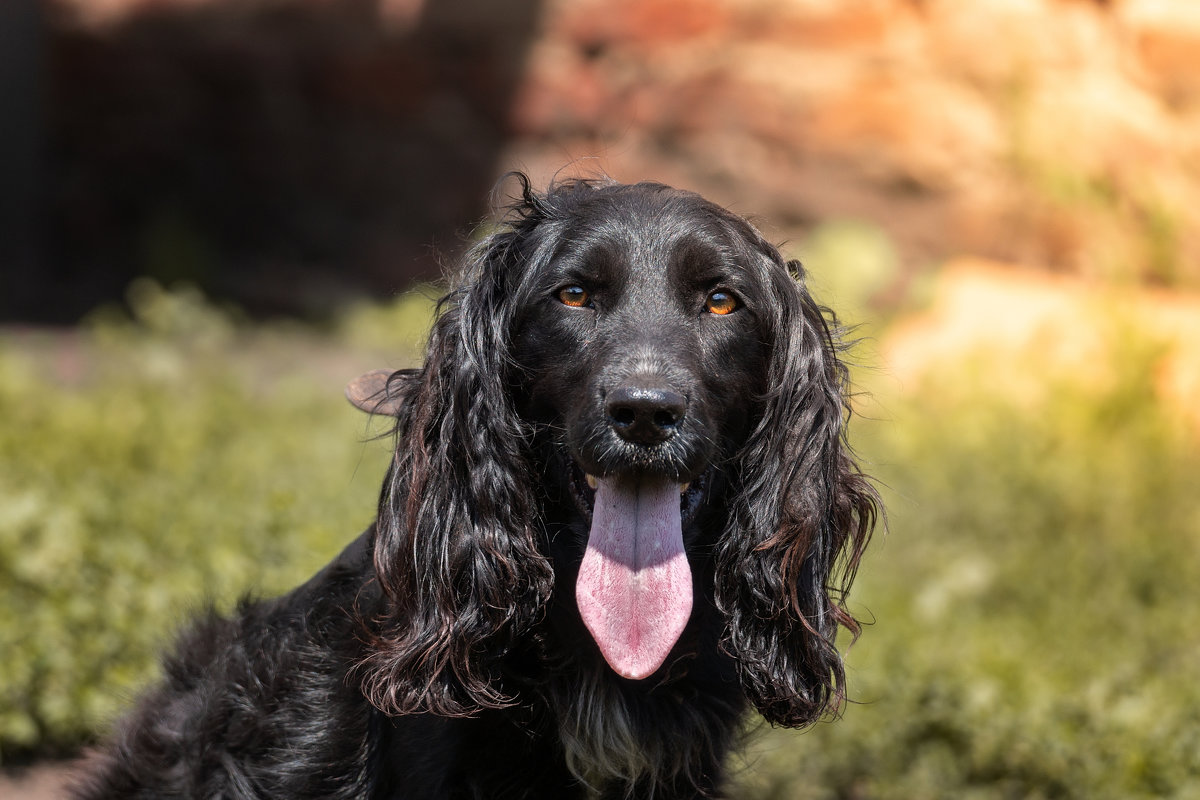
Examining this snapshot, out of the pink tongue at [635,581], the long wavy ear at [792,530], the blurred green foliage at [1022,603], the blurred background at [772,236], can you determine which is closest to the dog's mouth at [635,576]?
the pink tongue at [635,581]

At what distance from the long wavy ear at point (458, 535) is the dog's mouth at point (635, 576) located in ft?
0.63

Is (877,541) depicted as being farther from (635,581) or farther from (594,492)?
(635,581)

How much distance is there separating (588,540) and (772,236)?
9.71 feet

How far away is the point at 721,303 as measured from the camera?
3172 mm

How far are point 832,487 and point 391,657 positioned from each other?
1168 mm

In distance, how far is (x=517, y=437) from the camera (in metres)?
3.13

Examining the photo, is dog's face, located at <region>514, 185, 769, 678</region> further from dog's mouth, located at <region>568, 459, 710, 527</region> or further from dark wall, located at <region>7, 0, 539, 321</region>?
dark wall, located at <region>7, 0, 539, 321</region>

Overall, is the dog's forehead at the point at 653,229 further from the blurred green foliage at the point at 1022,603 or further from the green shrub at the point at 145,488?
the blurred green foliage at the point at 1022,603

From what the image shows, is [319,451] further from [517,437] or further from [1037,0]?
[1037,0]

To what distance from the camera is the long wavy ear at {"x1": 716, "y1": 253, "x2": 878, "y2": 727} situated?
310 cm

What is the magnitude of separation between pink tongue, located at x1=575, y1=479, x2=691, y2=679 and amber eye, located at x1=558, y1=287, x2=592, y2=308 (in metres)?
0.46

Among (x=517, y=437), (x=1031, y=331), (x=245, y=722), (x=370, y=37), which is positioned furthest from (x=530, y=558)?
(x=370, y=37)

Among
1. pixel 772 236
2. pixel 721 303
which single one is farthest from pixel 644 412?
pixel 772 236

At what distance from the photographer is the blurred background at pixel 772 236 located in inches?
186
